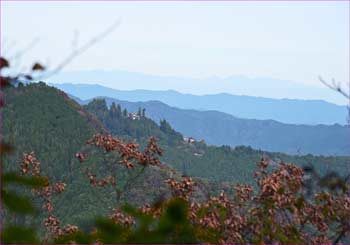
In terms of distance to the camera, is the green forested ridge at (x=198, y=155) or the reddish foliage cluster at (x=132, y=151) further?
the green forested ridge at (x=198, y=155)

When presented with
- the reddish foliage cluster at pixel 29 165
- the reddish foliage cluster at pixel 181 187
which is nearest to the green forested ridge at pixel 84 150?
the reddish foliage cluster at pixel 29 165

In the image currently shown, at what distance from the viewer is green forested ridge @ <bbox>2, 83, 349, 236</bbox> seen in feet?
134

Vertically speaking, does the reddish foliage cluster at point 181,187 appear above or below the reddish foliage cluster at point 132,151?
below

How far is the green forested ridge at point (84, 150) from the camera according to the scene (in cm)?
4087

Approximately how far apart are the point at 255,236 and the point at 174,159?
7979cm

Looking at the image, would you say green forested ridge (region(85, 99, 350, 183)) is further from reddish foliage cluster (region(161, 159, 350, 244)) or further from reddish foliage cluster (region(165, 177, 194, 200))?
reddish foliage cluster (region(161, 159, 350, 244))

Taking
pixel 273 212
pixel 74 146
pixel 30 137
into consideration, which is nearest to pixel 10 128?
pixel 30 137

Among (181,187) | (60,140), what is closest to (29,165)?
(181,187)

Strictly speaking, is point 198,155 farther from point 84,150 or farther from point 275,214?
point 275,214

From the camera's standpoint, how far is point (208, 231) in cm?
→ 790

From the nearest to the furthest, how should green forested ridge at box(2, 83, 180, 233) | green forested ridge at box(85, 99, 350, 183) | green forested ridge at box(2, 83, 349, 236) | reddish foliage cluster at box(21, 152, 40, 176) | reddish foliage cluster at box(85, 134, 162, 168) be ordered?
reddish foliage cluster at box(85, 134, 162, 168)
reddish foliage cluster at box(21, 152, 40, 176)
green forested ridge at box(2, 83, 349, 236)
green forested ridge at box(2, 83, 180, 233)
green forested ridge at box(85, 99, 350, 183)

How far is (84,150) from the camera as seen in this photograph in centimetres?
5441

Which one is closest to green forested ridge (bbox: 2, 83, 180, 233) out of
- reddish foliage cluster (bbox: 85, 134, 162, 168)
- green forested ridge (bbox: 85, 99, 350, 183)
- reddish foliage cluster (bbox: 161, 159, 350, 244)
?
green forested ridge (bbox: 85, 99, 350, 183)

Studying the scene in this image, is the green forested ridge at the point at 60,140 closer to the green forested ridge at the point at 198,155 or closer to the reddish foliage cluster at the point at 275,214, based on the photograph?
the green forested ridge at the point at 198,155
